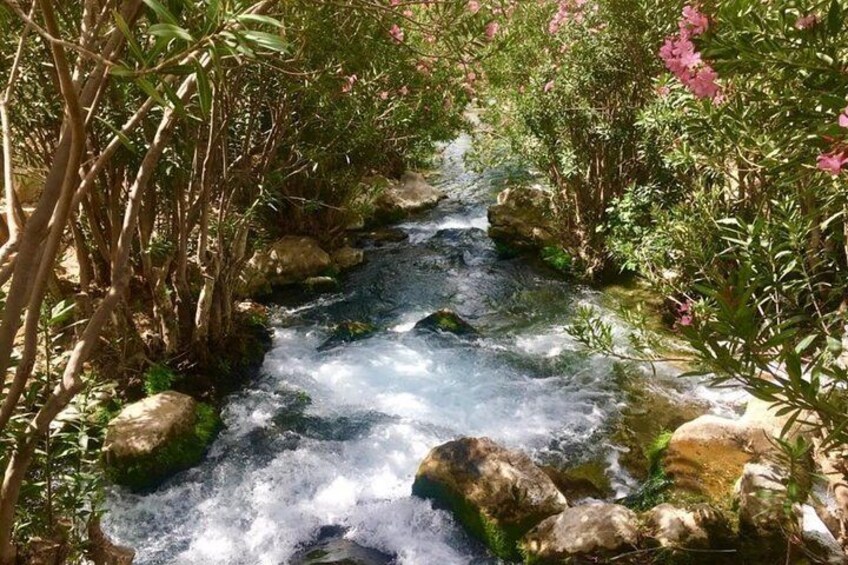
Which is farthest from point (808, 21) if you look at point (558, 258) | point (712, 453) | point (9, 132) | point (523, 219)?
point (523, 219)

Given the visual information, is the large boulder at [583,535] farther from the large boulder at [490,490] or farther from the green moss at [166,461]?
the green moss at [166,461]

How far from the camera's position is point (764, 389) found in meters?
1.86

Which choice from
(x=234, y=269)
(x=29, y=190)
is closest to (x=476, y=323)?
(x=234, y=269)

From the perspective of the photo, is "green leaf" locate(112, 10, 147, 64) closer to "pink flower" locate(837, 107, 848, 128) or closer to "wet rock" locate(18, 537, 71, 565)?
"pink flower" locate(837, 107, 848, 128)

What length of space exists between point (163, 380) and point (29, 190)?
5.16 metres

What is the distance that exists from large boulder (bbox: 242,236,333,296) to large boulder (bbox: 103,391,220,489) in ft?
11.3

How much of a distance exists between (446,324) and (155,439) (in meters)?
4.19

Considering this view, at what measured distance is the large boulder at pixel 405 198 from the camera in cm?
1283

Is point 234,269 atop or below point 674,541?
atop

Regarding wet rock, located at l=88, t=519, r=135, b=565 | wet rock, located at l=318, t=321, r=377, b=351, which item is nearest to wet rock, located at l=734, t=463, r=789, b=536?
wet rock, located at l=88, t=519, r=135, b=565

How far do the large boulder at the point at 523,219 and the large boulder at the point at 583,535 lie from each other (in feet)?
22.6

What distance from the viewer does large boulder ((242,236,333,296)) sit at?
9031mm

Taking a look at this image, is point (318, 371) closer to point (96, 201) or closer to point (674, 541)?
point (96, 201)

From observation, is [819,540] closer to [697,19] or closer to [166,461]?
[697,19]
